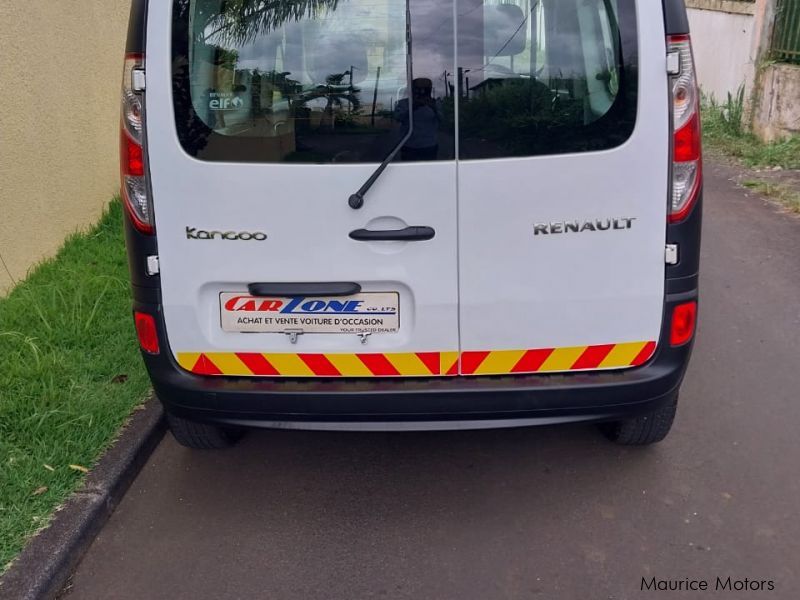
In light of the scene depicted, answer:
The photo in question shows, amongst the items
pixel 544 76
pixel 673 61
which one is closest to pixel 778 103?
pixel 673 61

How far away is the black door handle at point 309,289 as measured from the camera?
266cm

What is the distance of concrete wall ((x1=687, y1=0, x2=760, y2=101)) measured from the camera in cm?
1086

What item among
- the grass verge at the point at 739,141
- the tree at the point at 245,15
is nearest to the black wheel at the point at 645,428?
the tree at the point at 245,15

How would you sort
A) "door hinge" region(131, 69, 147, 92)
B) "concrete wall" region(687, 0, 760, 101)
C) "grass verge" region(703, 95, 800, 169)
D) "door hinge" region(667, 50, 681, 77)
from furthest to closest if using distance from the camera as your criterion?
"concrete wall" region(687, 0, 760, 101), "grass verge" region(703, 95, 800, 169), "door hinge" region(131, 69, 147, 92), "door hinge" region(667, 50, 681, 77)

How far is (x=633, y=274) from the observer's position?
104 inches

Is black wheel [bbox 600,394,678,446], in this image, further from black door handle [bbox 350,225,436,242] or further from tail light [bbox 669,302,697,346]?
black door handle [bbox 350,225,436,242]

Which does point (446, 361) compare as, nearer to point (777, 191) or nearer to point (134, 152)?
point (134, 152)

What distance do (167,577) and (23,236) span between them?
2.97 m

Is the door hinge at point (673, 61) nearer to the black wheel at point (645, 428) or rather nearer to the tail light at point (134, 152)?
the black wheel at point (645, 428)

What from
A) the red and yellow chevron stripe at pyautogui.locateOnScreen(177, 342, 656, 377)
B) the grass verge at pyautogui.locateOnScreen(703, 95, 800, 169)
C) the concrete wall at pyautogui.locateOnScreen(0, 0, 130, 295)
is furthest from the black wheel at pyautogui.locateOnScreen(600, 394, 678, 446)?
the grass verge at pyautogui.locateOnScreen(703, 95, 800, 169)

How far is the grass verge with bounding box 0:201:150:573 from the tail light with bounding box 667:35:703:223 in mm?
2443

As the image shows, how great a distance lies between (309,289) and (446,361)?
0.52 meters

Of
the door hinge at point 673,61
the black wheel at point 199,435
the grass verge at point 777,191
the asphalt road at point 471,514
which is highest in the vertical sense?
the door hinge at point 673,61

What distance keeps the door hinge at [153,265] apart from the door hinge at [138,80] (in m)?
0.54
